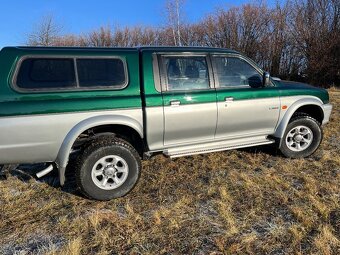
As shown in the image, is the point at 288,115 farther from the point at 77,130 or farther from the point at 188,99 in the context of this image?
the point at 77,130

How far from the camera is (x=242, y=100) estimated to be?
4883 mm

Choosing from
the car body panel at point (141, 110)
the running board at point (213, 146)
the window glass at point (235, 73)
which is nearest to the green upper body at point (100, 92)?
the car body panel at point (141, 110)

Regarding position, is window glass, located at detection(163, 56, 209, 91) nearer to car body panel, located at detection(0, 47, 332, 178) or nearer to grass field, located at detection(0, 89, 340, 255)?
car body panel, located at detection(0, 47, 332, 178)

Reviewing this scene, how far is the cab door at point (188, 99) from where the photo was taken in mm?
4438

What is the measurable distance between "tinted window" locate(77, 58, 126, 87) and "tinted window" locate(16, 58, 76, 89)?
0.38ft

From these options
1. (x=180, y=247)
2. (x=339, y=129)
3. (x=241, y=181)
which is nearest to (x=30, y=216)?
(x=180, y=247)

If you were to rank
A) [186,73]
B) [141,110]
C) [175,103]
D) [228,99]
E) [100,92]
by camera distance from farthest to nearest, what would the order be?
[228,99], [186,73], [175,103], [141,110], [100,92]

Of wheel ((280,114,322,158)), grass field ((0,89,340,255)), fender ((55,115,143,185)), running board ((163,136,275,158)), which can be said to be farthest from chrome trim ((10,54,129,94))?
wheel ((280,114,322,158))

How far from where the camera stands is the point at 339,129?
7398 mm

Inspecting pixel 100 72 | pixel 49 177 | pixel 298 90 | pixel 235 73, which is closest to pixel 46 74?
pixel 100 72

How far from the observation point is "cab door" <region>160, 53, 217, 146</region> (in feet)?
14.6

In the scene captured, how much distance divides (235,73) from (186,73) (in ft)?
2.62

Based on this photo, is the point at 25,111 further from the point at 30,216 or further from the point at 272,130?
the point at 272,130

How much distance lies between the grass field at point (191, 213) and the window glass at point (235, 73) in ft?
4.18
